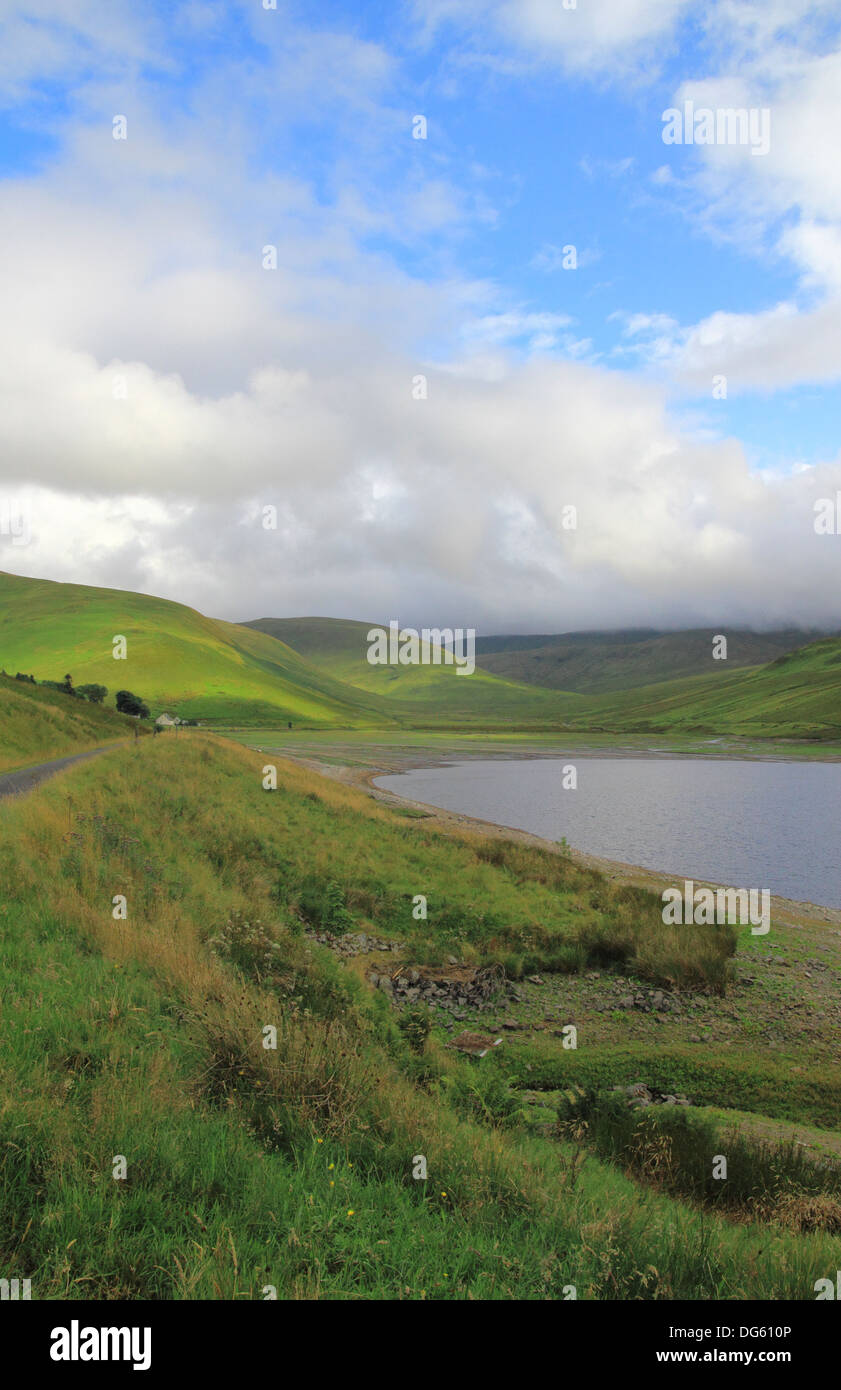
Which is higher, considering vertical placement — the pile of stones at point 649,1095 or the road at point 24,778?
the road at point 24,778

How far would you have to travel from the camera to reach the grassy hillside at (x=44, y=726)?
127 ft

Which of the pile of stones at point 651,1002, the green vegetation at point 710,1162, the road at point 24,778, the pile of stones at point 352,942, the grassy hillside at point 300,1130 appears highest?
the road at point 24,778

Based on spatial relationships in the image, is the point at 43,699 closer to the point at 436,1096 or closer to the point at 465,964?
the point at 465,964

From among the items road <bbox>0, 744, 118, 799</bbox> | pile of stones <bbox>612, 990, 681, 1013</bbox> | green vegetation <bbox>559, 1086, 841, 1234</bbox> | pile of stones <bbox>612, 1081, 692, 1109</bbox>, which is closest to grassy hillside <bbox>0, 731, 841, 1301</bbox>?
green vegetation <bbox>559, 1086, 841, 1234</bbox>

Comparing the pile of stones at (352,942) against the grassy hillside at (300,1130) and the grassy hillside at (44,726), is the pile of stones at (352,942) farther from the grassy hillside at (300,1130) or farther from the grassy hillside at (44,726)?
the grassy hillside at (44,726)

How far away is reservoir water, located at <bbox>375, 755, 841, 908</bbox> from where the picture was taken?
1495 inches

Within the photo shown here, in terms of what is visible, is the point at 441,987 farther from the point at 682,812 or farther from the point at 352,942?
the point at 682,812

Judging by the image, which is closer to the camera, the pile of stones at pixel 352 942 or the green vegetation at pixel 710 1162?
the green vegetation at pixel 710 1162

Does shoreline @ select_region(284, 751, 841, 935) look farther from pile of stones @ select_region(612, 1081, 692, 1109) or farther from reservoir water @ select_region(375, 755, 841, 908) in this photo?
pile of stones @ select_region(612, 1081, 692, 1109)

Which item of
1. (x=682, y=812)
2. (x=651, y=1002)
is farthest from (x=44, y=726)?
(x=682, y=812)

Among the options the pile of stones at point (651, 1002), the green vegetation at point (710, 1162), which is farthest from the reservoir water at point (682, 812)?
the green vegetation at point (710, 1162)

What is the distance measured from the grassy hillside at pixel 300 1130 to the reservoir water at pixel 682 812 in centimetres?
2208

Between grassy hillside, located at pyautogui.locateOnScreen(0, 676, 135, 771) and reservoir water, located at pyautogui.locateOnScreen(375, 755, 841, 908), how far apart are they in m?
28.9
